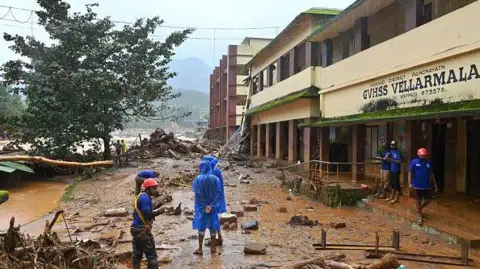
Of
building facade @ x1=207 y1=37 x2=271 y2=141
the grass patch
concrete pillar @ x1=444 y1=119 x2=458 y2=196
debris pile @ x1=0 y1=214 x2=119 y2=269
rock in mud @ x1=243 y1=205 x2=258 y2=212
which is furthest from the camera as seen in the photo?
building facade @ x1=207 y1=37 x2=271 y2=141

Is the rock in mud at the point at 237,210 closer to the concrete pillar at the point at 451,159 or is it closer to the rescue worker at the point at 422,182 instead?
the rescue worker at the point at 422,182

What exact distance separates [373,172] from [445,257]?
997cm

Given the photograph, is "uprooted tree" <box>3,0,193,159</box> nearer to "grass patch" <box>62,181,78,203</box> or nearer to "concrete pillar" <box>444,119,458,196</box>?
"grass patch" <box>62,181,78,203</box>

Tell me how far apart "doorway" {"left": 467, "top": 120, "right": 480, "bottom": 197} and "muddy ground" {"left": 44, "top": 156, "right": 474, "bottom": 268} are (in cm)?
288

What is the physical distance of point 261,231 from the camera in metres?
9.95

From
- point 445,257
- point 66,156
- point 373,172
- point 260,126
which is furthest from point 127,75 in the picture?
point 445,257

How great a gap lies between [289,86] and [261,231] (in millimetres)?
13765

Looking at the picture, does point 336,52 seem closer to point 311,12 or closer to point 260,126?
point 311,12

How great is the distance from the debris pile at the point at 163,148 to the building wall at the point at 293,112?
7082 millimetres

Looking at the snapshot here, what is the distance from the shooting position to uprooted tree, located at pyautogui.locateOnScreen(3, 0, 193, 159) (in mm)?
23766

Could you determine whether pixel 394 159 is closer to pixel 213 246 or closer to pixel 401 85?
pixel 401 85

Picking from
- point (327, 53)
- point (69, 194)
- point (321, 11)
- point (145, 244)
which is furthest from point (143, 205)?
point (321, 11)

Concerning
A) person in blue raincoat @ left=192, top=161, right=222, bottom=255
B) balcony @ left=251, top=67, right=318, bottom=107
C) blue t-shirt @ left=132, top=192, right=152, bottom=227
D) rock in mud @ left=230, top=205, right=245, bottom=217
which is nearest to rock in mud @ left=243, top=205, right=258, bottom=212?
rock in mud @ left=230, top=205, right=245, bottom=217

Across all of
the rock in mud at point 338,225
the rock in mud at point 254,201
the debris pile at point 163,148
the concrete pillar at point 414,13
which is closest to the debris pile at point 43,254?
the rock in mud at point 338,225
